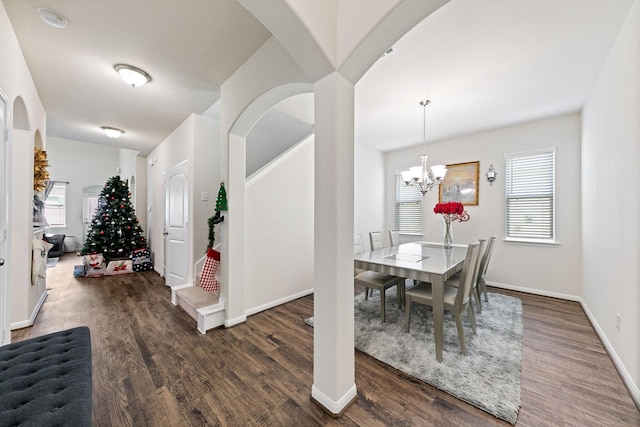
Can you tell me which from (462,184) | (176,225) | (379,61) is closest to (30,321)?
(176,225)

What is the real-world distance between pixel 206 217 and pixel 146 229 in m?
3.56

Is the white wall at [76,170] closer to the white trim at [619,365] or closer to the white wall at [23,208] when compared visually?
the white wall at [23,208]

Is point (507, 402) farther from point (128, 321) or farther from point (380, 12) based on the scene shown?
point (128, 321)

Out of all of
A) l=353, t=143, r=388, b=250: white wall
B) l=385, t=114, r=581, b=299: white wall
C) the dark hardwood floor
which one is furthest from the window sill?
l=353, t=143, r=388, b=250: white wall

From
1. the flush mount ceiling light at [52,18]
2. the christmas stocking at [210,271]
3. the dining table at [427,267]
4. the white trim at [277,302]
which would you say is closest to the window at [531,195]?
the dining table at [427,267]

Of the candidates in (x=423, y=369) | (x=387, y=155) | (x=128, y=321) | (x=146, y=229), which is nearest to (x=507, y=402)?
(x=423, y=369)

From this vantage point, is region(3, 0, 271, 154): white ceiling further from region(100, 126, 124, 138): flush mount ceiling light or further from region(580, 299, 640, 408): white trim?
region(580, 299, 640, 408): white trim

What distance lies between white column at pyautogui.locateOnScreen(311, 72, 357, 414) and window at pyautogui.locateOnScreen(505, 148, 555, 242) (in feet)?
12.5

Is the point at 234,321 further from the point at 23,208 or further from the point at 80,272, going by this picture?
the point at 80,272

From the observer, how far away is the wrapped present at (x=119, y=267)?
493cm

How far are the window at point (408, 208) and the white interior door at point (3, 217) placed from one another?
5426 millimetres

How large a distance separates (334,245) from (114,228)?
6.00m

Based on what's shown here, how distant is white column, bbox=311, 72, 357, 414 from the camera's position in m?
1.49

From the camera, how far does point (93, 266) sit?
4.85 metres
